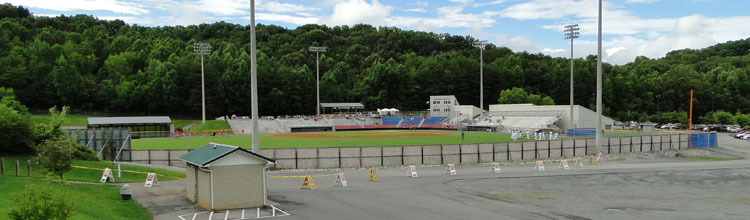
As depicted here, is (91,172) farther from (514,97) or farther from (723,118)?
(723,118)

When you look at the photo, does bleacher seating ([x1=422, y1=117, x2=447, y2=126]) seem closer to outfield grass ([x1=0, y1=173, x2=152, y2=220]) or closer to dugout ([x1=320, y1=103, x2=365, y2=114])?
dugout ([x1=320, y1=103, x2=365, y2=114])

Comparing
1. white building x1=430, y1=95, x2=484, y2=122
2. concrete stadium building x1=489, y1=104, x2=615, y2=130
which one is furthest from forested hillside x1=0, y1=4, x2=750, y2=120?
concrete stadium building x1=489, y1=104, x2=615, y2=130

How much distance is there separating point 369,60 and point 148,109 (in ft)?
214

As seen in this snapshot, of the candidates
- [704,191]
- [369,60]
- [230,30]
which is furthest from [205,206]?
[230,30]

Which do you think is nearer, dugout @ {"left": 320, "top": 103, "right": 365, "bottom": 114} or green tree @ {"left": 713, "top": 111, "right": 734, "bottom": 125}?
green tree @ {"left": 713, "top": 111, "right": 734, "bottom": 125}

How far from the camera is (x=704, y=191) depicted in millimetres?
26766

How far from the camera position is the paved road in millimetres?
20391

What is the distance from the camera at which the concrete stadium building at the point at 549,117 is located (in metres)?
78.4

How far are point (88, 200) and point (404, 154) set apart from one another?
21130mm

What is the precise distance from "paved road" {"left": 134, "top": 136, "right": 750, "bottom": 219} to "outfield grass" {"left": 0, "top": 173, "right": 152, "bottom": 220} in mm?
966

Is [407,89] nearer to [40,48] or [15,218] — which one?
[40,48]

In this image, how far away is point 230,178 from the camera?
2075 cm

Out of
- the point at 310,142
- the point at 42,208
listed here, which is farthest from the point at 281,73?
the point at 42,208

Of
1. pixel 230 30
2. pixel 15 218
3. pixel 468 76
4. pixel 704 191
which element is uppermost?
pixel 230 30
